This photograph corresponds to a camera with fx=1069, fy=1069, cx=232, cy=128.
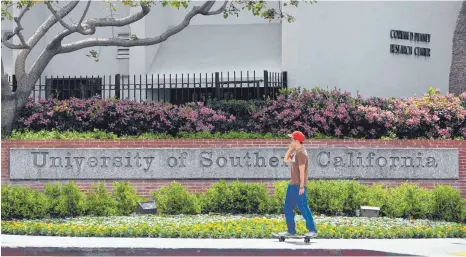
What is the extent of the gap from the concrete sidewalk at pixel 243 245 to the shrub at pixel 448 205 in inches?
144

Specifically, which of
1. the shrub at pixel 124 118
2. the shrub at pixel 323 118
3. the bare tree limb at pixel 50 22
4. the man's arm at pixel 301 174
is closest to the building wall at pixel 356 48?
the shrub at pixel 323 118

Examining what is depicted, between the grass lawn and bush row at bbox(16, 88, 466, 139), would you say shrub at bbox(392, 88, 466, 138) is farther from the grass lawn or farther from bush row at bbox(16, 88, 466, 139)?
the grass lawn

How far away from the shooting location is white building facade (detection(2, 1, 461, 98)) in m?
28.9

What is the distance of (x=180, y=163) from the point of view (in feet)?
78.2

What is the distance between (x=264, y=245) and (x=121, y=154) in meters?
7.62

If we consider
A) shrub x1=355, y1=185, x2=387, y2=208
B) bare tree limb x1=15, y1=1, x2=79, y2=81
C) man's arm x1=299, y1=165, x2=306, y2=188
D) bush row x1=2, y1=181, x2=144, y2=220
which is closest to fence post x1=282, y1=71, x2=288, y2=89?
bare tree limb x1=15, y1=1, x2=79, y2=81

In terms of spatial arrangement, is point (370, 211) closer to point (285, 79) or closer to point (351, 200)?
point (351, 200)

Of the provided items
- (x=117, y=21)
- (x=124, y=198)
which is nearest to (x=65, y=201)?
(x=124, y=198)

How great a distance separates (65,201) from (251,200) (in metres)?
3.85

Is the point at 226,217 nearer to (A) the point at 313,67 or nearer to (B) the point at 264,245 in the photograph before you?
(B) the point at 264,245

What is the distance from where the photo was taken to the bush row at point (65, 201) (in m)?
21.7

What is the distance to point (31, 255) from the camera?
16.5 meters

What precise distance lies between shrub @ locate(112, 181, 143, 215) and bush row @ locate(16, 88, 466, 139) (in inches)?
108

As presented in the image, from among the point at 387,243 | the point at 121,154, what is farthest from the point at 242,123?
the point at 387,243
